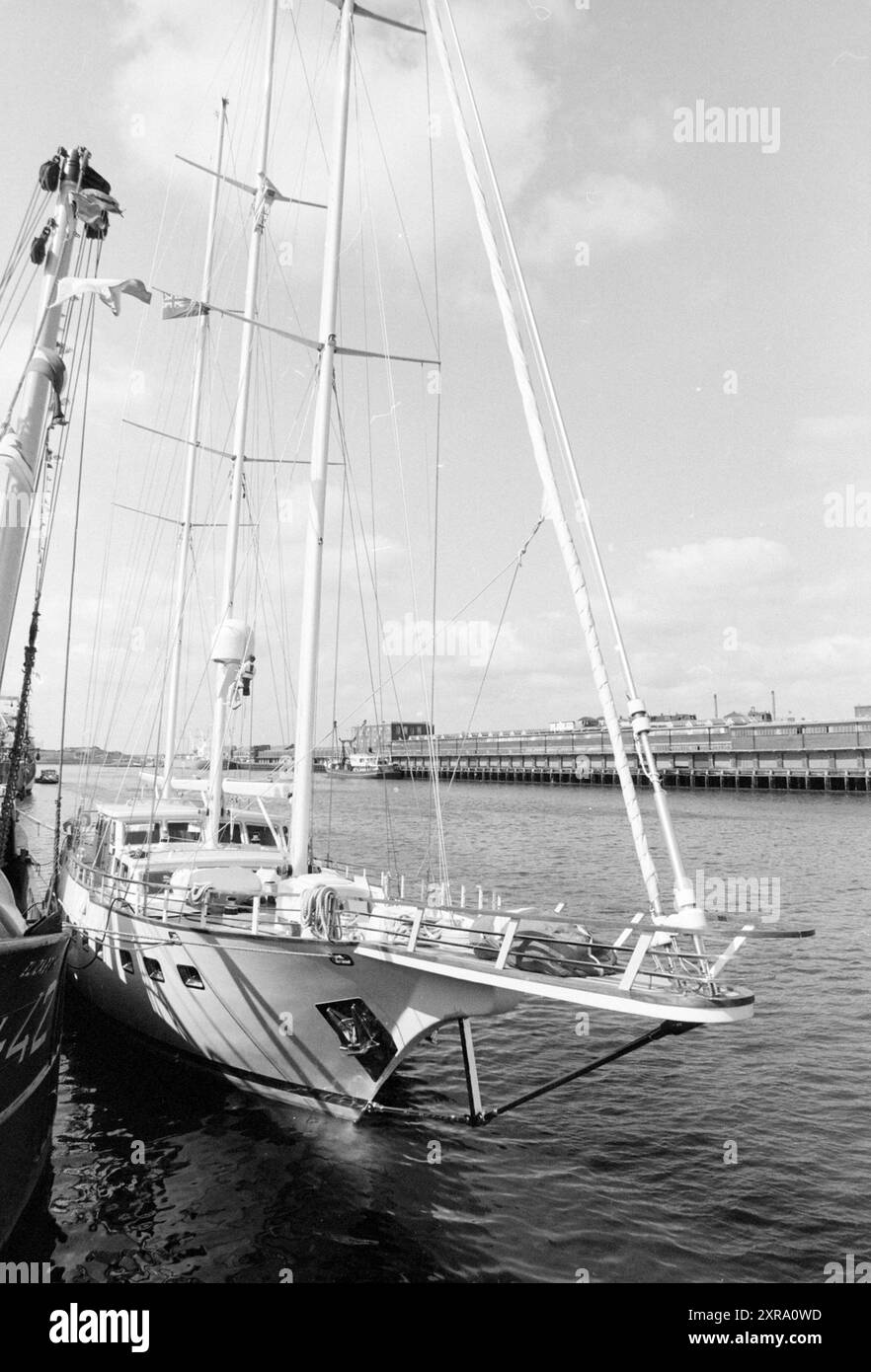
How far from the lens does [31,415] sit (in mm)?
11156

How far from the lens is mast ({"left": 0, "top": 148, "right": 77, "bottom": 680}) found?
1021 cm

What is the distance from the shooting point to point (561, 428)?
35.0 feet

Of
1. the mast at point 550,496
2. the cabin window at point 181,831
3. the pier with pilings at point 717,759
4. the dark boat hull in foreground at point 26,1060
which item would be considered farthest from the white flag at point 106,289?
the pier with pilings at point 717,759

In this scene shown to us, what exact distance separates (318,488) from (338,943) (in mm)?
8210

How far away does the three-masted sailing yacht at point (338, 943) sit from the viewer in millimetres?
9023

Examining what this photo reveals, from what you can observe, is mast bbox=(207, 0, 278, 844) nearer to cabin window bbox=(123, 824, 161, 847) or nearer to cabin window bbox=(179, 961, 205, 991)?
cabin window bbox=(123, 824, 161, 847)

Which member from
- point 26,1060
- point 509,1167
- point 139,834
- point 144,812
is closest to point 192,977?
point 26,1060

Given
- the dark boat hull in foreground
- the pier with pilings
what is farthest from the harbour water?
the pier with pilings

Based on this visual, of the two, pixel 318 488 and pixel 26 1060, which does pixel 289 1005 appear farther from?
pixel 318 488

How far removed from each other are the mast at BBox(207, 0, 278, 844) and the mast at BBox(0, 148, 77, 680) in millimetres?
5176

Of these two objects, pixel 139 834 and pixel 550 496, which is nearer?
pixel 550 496

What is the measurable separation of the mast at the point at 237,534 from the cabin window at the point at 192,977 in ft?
16.7

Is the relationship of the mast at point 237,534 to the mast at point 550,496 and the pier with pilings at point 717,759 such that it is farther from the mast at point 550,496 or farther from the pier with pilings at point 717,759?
the pier with pilings at point 717,759
